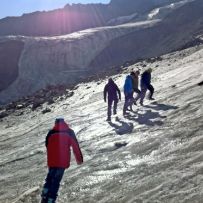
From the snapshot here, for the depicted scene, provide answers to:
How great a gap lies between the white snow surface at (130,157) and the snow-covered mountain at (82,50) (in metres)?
42.7

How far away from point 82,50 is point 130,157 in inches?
2580

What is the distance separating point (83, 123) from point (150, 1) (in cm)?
13508

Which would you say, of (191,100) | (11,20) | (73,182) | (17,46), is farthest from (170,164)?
(11,20)

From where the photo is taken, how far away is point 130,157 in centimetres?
1262

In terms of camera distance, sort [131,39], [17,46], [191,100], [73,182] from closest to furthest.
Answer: [73,182] → [191,100] → [17,46] → [131,39]

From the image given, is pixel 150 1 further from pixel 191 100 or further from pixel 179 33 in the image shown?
pixel 191 100

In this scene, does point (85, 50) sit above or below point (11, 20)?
below

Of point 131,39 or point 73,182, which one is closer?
point 73,182

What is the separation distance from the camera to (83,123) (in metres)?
20.2

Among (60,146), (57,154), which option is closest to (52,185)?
(57,154)

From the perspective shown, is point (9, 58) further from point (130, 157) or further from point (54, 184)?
point (54, 184)

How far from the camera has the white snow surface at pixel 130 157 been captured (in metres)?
9.98

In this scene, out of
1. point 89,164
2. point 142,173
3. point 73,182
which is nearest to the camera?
point 142,173

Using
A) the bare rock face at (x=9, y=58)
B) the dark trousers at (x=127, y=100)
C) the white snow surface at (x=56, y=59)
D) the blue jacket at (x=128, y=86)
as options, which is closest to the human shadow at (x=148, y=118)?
the dark trousers at (x=127, y=100)
